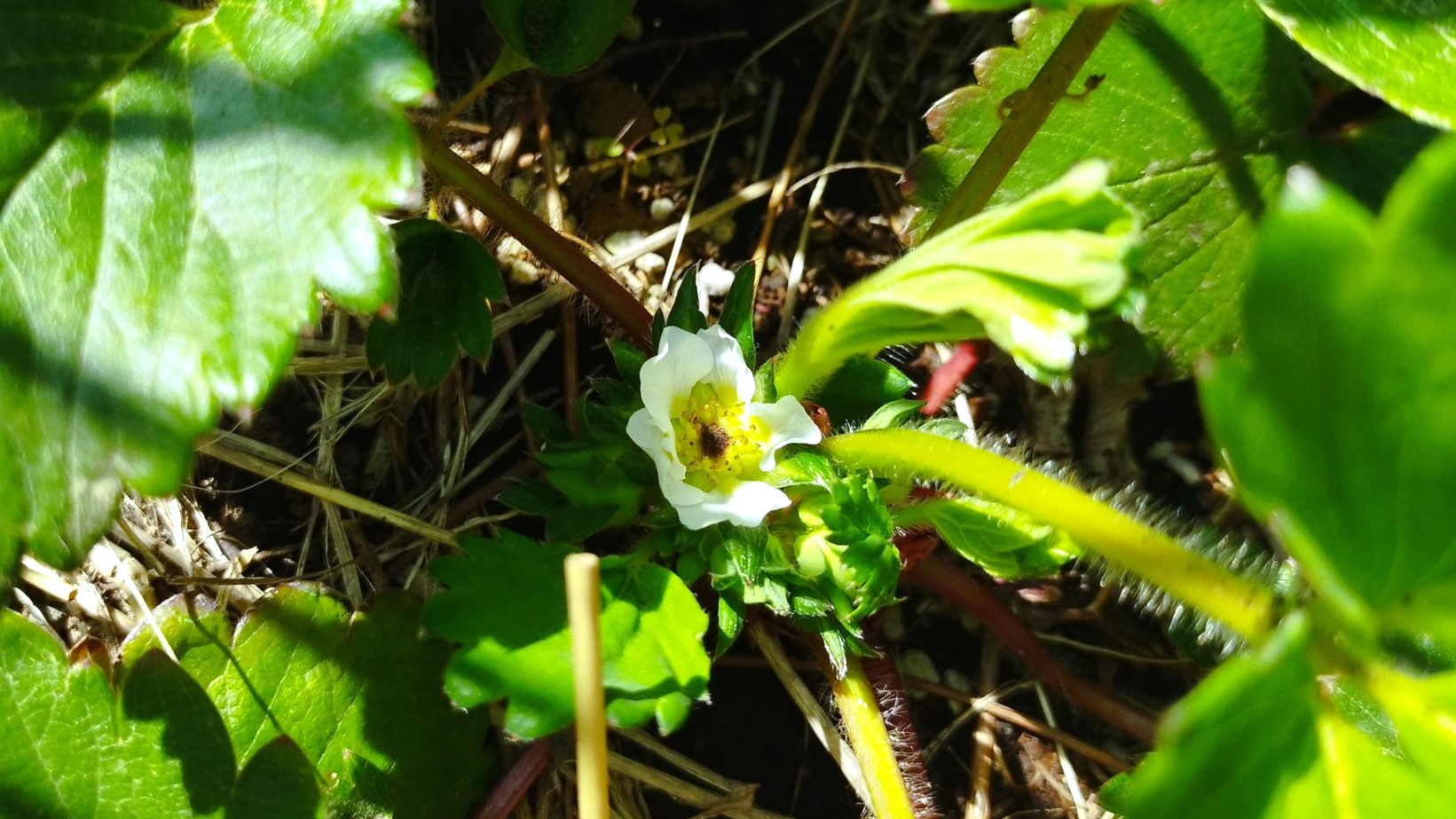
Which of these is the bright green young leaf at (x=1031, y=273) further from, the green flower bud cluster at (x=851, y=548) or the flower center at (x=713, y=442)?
the flower center at (x=713, y=442)

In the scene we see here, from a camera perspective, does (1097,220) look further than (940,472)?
No

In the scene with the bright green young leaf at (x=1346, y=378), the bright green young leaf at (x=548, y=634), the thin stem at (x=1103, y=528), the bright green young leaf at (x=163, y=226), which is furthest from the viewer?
the bright green young leaf at (x=548, y=634)

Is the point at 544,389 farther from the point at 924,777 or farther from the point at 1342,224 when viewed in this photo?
the point at 1342,224

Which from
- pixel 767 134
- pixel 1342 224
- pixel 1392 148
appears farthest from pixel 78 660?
pixel 1392 148

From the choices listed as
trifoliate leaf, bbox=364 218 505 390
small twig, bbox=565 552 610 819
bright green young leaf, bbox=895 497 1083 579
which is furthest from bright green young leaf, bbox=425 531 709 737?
bright green young leaf, bbox=895 497 1083 579

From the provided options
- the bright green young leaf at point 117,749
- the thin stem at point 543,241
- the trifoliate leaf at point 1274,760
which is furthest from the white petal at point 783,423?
the bright green young leaf at point 117,749

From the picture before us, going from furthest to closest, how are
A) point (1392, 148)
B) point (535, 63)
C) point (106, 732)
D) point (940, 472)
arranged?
point (1392, 148) < point (535, 63) < point (106, 732) < point (940, 472)

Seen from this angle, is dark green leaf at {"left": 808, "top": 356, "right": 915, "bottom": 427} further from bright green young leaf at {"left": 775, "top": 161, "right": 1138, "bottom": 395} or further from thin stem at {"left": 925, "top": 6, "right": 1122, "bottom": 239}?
bright green young leaf at {"left": 775, "top": 161, "right": 1138, "bottom": 395}
